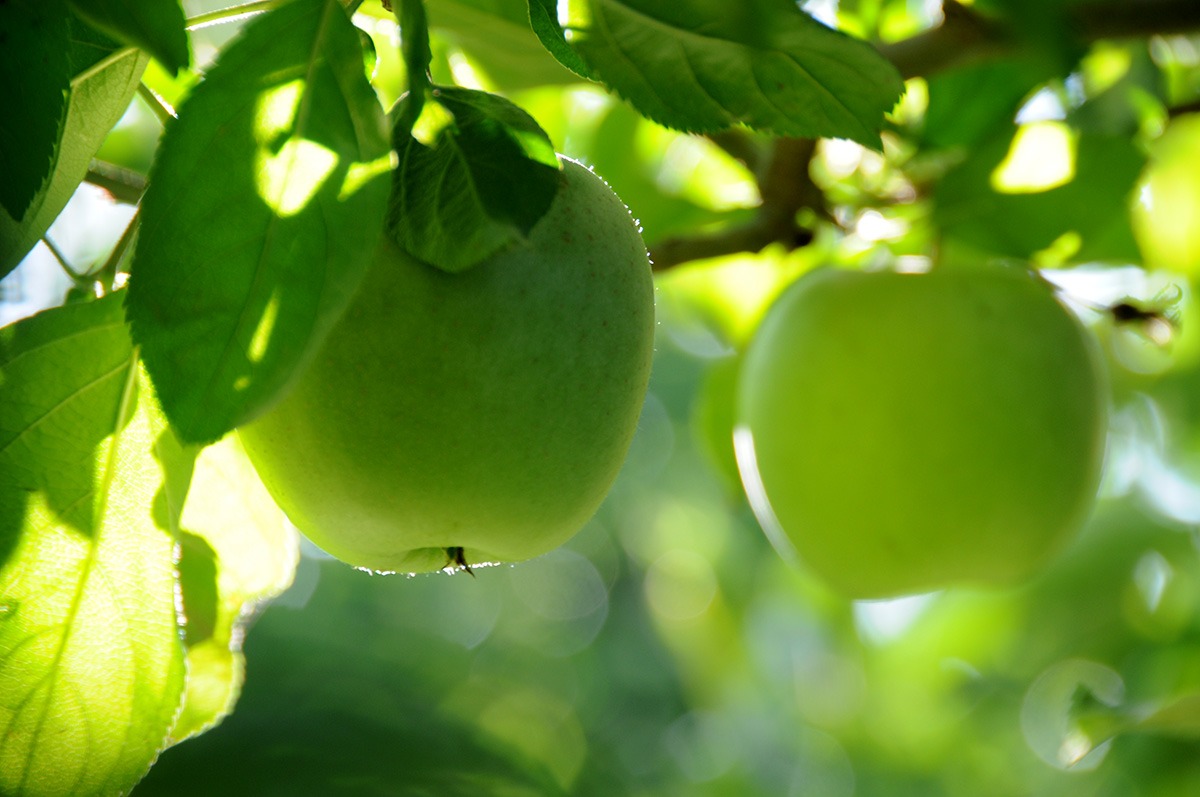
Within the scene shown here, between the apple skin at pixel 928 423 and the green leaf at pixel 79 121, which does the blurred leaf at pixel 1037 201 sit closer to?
the apple skin at pixel 928 423

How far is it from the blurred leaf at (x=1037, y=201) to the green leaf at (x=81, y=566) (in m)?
0.62

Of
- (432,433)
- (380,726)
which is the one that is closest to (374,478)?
(432,433)

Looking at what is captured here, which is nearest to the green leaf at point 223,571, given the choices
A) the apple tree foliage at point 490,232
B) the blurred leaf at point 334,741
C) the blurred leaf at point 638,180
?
the apple tree foliage at point 490,232

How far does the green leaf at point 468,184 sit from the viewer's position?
0.41 m

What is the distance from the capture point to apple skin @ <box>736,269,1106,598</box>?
0.84 meters

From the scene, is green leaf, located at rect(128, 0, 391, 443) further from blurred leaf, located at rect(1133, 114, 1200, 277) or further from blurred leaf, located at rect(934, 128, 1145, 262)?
blurred leaf, located at rect(1133, 114, 1200, 277)

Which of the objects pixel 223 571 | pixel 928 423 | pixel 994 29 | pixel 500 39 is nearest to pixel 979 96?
pixel 994 29

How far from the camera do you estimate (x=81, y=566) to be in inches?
20.6

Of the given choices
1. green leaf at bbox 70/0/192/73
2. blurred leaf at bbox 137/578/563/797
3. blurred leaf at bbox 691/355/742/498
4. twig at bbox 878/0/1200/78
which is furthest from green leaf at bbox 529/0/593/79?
blurred leaf at bbox 137/578/563/797

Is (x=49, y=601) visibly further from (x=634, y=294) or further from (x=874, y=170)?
(x=874, y=170)

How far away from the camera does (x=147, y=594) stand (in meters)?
0.54

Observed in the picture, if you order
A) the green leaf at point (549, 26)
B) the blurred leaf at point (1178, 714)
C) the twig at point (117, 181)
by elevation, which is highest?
the green leaf at point (549, 26)

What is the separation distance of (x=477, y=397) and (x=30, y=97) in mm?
205

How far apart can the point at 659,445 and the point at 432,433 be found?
3.64 metres
